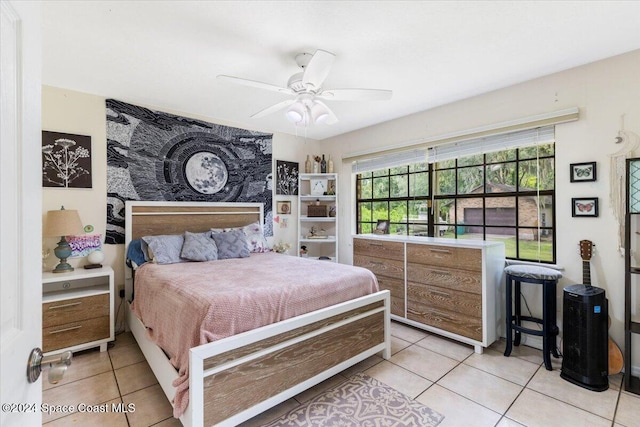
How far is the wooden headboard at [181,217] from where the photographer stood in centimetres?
320

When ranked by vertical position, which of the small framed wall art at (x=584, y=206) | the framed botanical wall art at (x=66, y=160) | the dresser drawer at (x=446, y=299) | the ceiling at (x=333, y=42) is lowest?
the dresser drawer at (x=446, y=299)

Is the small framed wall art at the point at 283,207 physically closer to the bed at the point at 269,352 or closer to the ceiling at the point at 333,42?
the bed at the point at 269,352

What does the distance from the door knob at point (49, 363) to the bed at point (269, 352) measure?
916mm

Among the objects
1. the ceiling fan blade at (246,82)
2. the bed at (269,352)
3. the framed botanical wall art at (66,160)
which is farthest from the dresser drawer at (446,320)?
the framed botanical wall art at (66,160)

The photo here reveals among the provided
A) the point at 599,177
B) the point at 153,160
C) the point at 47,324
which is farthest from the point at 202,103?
the point at 599,177

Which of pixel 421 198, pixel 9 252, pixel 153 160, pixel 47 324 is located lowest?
pixel 47 324

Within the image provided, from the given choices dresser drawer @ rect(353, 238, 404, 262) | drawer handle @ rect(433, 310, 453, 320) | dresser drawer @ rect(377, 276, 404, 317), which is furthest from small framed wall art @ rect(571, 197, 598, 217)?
dresser drawer @ rect(377, 276, 404, 317)

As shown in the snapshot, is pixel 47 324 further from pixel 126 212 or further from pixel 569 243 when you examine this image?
pixel 569 243

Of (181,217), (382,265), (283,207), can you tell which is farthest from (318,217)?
(181,217)

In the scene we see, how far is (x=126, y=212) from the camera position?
3.15 m

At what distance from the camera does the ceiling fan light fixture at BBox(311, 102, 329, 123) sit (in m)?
2.53

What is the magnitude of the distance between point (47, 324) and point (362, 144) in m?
3.86

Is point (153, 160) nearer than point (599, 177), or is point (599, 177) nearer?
point (599, 177)

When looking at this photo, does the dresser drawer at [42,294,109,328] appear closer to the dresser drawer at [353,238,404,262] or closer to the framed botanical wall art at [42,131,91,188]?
the framed botanical wall art at [42,131,91,188]
